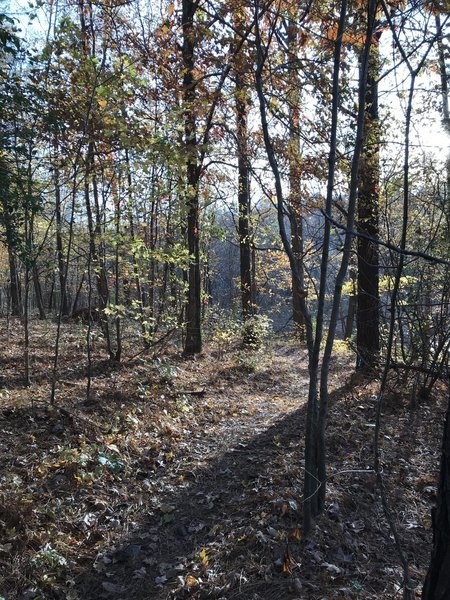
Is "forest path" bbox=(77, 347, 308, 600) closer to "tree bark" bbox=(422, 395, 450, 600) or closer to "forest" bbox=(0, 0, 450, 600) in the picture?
"forest" bbox=(0, 0, 450, 600)

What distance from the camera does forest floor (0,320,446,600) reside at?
3.23 m

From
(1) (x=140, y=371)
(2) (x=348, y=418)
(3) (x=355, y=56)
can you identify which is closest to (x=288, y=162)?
(3) (x=355, y=56)

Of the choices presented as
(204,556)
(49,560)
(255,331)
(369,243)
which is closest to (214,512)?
(204,556)

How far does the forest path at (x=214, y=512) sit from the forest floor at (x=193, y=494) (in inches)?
0.6

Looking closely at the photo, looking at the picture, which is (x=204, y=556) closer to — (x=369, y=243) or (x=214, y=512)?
(x=214, y=512)

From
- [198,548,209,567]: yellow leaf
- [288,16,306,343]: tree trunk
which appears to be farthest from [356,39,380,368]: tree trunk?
[198,548,209,567]: yellow leaf

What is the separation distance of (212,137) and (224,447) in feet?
20.5

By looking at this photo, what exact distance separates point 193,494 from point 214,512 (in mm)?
408

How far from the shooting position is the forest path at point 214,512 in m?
3.23

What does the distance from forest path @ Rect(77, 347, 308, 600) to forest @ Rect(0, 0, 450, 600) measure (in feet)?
0.07

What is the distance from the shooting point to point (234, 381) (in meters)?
9.10

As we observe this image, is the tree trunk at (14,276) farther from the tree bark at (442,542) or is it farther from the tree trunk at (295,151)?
the tree bark at (442,542)

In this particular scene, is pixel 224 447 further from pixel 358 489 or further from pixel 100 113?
pixel 100 113

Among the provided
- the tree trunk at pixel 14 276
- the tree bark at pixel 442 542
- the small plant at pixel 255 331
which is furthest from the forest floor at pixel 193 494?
the small plant at pixel 255 331
